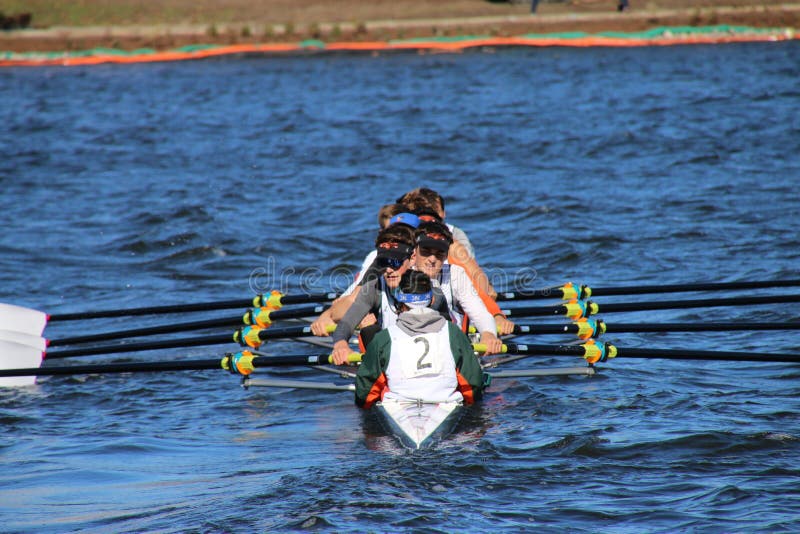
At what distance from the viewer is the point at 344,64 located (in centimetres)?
4700

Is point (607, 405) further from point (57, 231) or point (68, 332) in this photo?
point (57, 231)

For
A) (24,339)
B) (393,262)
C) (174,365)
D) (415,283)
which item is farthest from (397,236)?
(24,339)

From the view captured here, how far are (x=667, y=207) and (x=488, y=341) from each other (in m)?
10.5

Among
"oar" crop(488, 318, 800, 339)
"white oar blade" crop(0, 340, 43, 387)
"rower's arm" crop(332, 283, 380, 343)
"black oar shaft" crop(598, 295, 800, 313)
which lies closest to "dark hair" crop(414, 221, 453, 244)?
"rower's arm" crop(332, 283, 380, 343)

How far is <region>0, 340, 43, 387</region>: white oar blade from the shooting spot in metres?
9.73

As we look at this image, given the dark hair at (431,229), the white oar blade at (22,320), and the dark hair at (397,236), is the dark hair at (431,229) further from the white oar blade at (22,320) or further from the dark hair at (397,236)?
the white oar blade at (22,320)

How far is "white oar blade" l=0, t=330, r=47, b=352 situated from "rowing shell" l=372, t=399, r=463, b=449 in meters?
4.38

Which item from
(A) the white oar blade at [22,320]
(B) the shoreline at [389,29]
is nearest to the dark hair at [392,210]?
(A) the white oar blade at [22,320]

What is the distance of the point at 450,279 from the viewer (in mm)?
7902

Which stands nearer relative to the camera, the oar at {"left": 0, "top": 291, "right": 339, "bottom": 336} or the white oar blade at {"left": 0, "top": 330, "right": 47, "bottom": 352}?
the oar at {"left": 0, "top": 291, "right": 339, "bottom": 336}

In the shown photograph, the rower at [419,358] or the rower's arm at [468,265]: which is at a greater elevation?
the rower's arm at [468,265]

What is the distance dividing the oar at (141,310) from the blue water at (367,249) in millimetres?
662

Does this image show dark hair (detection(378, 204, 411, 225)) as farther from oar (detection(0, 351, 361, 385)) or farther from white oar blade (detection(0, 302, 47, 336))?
white oar blade (detection(0, 302, 47, 336))

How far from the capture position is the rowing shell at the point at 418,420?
706 cm
